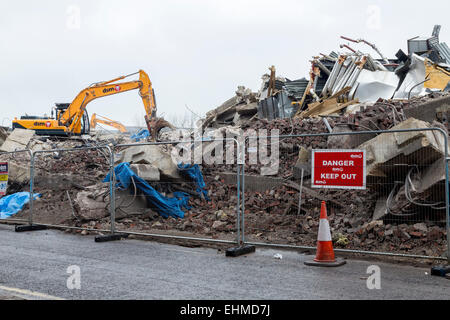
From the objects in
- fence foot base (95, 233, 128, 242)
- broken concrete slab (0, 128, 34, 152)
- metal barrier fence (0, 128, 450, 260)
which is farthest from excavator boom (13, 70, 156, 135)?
fence foot base (95, 233, 128, 242)

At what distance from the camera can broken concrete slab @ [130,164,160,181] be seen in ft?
39.1

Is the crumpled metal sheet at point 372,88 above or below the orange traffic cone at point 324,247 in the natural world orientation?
above

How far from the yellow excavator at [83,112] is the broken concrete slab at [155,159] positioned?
305 inches

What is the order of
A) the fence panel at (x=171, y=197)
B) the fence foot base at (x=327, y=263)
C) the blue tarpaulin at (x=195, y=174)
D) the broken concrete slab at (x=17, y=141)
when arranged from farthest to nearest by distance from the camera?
the broken concrete slab at (x=17, y=141)
the blue tarpaulin at (x=195, y=174)
the fence panel at (x=171, y=197)
the fence foot base at (x=327, y=263)

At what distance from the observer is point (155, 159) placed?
12.5m

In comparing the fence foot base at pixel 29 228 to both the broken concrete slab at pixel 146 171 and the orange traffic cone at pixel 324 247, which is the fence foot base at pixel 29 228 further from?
the orange traffic cone at pixel 324 247

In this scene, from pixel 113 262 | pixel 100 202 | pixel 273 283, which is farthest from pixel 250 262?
pixel 100 202

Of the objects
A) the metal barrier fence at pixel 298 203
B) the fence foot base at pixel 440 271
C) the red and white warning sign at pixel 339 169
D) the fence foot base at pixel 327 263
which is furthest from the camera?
the metal barrier fence at pixel 298 203

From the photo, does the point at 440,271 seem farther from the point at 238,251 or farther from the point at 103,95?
the point at 103,95

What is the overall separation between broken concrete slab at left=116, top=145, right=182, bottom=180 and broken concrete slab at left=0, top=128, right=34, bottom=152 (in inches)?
474

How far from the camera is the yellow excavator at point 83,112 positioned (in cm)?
2378

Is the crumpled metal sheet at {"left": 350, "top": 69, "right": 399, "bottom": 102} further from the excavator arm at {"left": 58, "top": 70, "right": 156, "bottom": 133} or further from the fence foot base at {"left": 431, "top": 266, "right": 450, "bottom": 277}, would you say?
the fence foot base at {"left": 431, "top": 266, "right": 450, "bottom": 277}

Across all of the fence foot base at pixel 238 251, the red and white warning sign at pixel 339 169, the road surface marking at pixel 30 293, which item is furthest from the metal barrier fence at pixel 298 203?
the road surface marking at pixel 30 293
